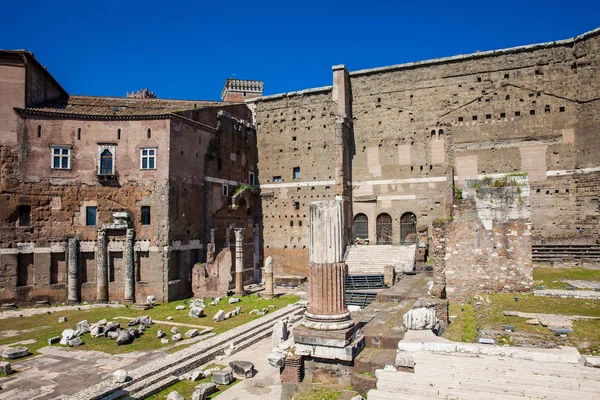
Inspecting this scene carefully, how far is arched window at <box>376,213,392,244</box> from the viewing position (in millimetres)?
30941

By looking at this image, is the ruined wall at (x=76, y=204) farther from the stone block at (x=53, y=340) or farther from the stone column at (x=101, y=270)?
the stone block at (x=53, y=340)

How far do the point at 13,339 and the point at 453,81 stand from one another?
1102 inches

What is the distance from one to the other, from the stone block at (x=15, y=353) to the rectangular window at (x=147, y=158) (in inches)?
497

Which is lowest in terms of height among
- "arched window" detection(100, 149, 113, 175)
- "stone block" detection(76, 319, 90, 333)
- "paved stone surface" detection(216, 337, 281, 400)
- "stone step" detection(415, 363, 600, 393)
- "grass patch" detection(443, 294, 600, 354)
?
"paved stone surface" detection(216, 337, 281, 400)

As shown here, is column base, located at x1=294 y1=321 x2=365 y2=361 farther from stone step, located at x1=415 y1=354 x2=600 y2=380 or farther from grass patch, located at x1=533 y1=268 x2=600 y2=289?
grass patch, located at x1=533 y1=268 x2=600 y2=289

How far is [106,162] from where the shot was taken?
24.7 meters

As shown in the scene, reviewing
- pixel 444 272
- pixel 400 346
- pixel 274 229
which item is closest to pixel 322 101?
pixel 274 229

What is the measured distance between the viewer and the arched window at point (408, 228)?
99.1ft

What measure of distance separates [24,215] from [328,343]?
66.9 ft

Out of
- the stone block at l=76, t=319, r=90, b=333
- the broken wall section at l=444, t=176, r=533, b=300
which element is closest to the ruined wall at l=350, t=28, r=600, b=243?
the broken wall section at l=444, t=176, r=533, b=300

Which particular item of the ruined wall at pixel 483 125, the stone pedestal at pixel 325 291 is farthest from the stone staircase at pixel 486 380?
the ruined wall at pixel 483 125

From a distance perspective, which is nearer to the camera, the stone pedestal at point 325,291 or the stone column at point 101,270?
the stone pedestal at point 325,291

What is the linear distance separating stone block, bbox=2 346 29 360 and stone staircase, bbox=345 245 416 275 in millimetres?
17130

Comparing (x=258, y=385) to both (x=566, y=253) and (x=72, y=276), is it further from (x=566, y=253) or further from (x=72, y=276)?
(x=566, y=253)
